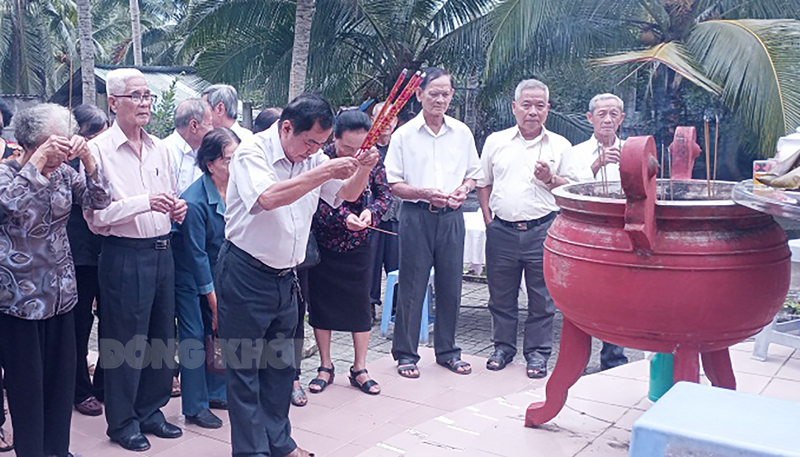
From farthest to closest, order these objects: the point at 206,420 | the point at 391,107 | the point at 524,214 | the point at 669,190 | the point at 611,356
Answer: the point at 611,356 < the point at 524,214 < the point at 206,420 < the point at 669,190 < the point at 391,107

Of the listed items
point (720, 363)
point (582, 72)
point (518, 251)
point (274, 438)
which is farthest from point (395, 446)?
point (582, 72)

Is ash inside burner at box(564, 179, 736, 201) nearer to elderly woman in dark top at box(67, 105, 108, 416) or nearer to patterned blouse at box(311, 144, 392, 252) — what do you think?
patterned blouse at box(311, 144, 392, 252)

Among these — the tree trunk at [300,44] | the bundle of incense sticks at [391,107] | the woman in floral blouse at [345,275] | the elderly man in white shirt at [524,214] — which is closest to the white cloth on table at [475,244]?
the elderly man in white shirt at [524,214]

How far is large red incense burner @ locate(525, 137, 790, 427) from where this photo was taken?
2.43 metres

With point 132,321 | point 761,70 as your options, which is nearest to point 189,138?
point 132,321

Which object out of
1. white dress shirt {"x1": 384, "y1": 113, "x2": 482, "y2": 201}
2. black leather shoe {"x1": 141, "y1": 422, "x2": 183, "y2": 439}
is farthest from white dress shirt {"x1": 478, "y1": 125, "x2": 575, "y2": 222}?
black leather shoe {"x1": 141, "y1": 422, "x2": 183, "y2": 439}

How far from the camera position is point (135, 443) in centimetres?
356

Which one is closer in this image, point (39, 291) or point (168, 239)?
point (39, 291)

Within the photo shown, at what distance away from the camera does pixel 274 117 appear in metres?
4.87

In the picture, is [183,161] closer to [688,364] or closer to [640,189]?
[640,189]

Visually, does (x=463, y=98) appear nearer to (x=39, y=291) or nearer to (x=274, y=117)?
(x=274, y=117)

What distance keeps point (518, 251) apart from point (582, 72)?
17.0ft

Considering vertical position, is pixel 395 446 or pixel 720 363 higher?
pixel 720 363

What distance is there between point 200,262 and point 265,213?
0.84 m
